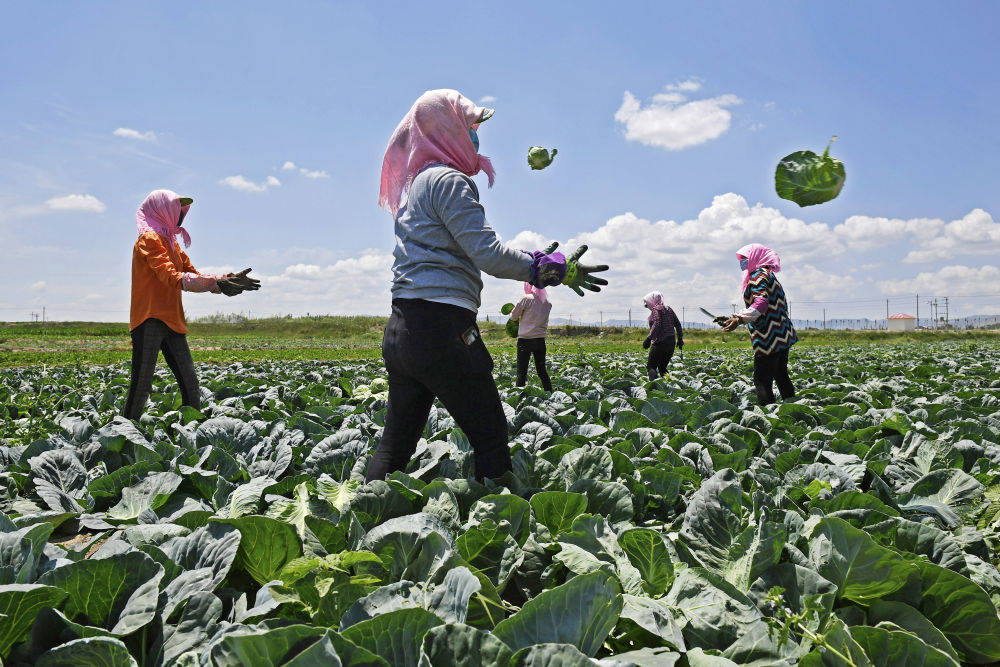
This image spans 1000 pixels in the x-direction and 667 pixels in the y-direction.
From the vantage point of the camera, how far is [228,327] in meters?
54.7

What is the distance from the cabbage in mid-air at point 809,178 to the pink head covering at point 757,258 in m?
1.63

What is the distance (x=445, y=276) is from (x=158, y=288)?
3233 mm

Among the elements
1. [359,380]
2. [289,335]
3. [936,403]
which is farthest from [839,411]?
[289,335]

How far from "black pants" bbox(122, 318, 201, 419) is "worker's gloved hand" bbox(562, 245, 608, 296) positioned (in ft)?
11.1

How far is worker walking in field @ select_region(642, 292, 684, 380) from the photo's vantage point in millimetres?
9000

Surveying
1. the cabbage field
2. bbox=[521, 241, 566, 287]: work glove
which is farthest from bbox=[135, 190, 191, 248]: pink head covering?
bbox=[521, 241, 566, 287]: work glove

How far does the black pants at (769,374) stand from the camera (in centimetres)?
556

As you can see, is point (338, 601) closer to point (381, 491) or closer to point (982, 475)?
point (381, 491)

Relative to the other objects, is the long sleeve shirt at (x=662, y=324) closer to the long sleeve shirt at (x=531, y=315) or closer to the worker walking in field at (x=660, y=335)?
the worker walking in field at (x=660, y=335)

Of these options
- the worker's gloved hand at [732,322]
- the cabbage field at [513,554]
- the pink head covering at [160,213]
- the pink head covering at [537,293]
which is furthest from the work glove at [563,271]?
the pink head covering at [537,293]

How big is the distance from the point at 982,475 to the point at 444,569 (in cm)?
295

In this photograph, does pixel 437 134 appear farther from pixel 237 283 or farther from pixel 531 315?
pixel 531 315

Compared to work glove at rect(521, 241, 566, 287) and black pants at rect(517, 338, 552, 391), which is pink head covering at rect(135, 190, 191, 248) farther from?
black pants at rect(517, 338, 552, 391)

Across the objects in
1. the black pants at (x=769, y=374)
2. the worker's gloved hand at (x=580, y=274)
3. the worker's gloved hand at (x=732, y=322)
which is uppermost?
the worker's gloved hand at (x=580, y=274)
